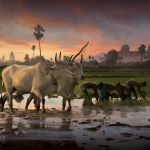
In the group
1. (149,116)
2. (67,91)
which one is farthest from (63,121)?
(149,116)

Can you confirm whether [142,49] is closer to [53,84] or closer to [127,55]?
[127,55]

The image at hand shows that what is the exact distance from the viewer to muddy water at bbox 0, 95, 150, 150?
160 inches

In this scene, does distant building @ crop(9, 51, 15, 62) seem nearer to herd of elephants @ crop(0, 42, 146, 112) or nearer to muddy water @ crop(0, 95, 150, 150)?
herd of elephants @ crop(0, 42, 146, 112)

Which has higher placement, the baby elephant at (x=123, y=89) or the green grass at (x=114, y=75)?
the green grass at (x=114, y=75)

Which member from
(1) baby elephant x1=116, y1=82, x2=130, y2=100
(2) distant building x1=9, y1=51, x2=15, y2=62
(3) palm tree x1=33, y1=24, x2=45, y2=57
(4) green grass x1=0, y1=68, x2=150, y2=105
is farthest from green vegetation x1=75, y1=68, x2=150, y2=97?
(2) distant building x1=9, y1=51, x2=15, y2=62

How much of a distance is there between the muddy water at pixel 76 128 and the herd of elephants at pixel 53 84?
112 mm

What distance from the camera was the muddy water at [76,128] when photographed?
13.3 ft

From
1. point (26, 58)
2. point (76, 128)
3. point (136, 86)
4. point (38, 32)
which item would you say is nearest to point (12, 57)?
point (26, 58)

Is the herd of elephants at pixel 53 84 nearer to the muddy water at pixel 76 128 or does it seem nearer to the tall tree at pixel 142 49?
the muddy water at pixel 76 128

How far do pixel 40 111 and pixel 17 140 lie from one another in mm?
1236

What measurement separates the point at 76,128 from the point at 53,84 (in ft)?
3.23

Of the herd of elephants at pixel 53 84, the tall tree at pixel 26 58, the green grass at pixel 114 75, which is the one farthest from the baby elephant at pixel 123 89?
A: the tall tree at pixel 26 58

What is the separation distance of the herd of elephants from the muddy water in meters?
0.11

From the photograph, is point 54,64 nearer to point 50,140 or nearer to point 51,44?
point 51,44
